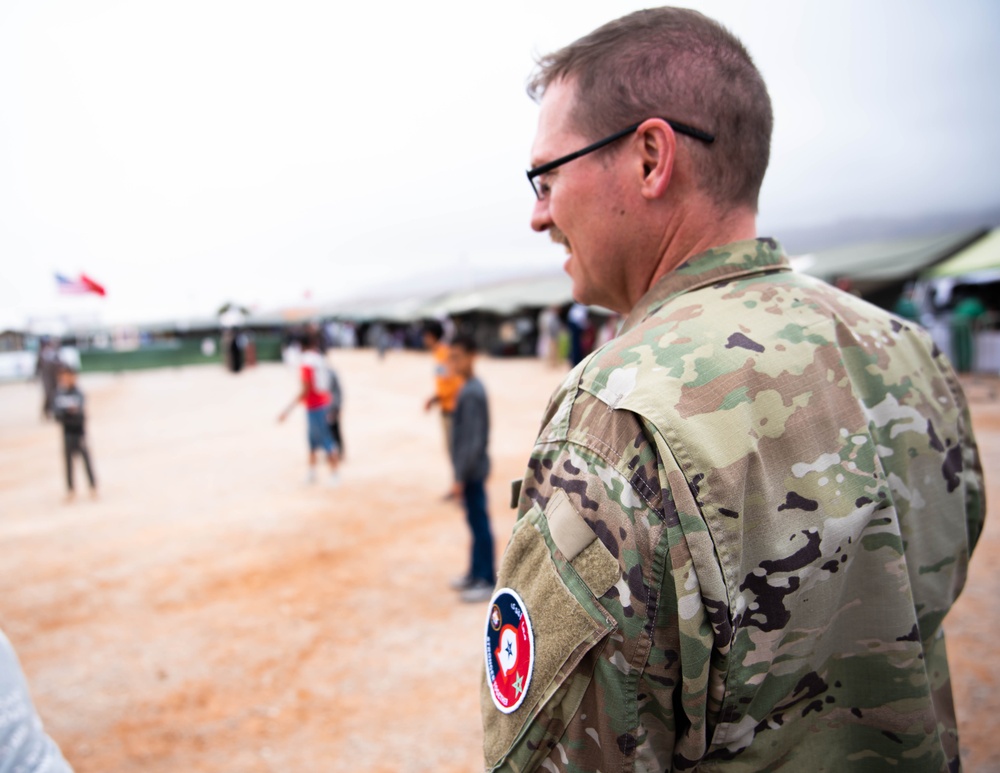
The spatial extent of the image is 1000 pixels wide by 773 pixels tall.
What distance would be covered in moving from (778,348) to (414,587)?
441 centimetres

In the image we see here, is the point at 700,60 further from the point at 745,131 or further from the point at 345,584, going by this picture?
the point at 345,584

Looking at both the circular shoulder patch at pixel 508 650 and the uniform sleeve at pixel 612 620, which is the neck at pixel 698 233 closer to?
the uniform sleeve at pixel 612 620

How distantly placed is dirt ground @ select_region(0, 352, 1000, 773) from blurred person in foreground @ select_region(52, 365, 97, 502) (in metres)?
0.34

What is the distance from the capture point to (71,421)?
26.5 feet

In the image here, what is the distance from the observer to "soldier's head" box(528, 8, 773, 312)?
115 cm

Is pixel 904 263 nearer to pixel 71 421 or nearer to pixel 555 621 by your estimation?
pixel 71 421

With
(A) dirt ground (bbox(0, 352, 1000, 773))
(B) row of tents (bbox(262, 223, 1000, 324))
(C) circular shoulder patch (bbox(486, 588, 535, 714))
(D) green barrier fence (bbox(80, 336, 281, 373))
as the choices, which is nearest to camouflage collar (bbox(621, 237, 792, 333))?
(C) circular shoulder patch (bbox(486, 588, 535, 714))

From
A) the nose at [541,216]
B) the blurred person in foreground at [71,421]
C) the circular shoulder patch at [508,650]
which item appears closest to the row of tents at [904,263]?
the blurred person in foreground at [71,421]

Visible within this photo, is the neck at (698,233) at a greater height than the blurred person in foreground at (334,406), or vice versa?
the neck at (698,233)

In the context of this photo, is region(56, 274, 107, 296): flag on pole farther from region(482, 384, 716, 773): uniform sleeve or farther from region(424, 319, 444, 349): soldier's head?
region(482, 384, 716, 773): uniform sleeve

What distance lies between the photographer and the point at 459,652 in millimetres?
4023

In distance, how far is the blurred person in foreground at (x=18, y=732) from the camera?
1144mm

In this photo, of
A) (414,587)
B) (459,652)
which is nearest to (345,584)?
(414,587)

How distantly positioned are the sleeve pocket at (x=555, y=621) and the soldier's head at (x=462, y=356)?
4.17 meters
